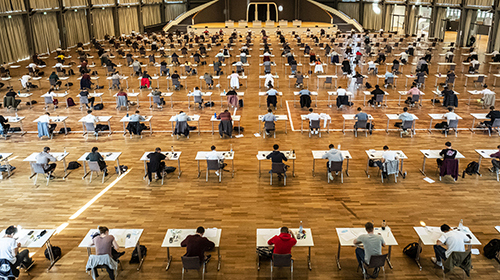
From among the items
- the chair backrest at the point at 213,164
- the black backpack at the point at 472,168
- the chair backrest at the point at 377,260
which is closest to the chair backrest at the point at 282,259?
the chair backrest at the point at 377,260

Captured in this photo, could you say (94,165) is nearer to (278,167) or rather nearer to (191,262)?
(278,167)

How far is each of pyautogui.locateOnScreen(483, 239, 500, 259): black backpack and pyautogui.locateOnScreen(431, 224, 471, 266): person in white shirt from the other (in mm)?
921

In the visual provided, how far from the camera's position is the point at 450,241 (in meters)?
7.35

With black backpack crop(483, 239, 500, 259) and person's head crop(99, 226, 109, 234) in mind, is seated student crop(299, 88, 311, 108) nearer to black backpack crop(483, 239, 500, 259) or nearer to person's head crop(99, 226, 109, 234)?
black backpack crop(483, 239, 500, 259)

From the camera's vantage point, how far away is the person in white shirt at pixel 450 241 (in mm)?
7324

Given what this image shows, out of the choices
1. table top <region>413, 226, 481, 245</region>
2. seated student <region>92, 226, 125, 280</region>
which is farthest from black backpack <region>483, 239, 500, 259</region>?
seated student <region>92, 226, 125, 280</region>

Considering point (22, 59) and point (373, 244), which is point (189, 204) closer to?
point (373, 244)

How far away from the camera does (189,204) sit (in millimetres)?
10625

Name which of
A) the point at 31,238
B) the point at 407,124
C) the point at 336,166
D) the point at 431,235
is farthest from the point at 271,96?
the point at 31,238

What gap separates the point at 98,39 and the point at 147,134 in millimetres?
34216

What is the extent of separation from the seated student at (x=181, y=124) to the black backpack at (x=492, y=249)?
Answer: 10385 mm

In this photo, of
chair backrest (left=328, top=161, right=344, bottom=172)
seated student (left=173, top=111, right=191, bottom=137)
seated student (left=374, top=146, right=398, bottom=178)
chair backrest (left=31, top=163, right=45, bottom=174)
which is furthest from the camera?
seated student (left=173, top=111, right=191, bottom=137)

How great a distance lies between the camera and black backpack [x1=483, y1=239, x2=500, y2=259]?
26.6 ft

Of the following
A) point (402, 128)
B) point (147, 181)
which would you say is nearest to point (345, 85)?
point (402, 128)
